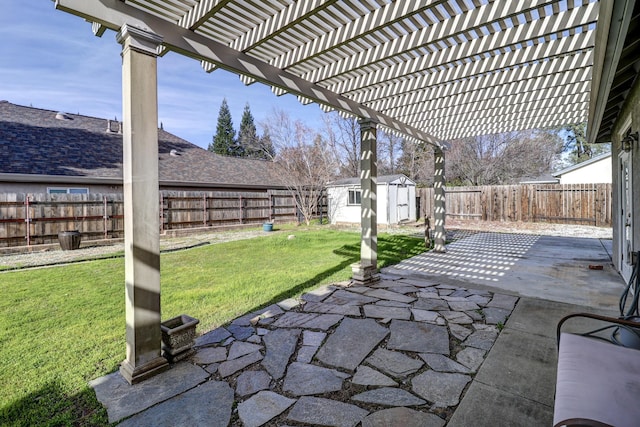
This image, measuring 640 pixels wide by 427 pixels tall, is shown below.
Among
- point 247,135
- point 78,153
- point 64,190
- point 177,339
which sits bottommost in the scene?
point 177,339

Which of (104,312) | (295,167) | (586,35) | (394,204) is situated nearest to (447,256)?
(586,35)

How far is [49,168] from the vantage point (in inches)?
386

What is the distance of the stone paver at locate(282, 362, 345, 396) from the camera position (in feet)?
7.04

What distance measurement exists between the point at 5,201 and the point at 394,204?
13604mm

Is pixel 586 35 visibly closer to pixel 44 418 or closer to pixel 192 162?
pixel 44 418

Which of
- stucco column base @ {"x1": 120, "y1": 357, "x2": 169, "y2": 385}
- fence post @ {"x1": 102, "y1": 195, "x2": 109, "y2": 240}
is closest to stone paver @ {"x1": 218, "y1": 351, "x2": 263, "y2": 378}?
stucco column base @ {"x1": 120, "y1": 357, "x2": 169, "y2": 385}

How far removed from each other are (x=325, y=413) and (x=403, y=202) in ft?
47.3

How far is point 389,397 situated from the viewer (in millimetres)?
2059

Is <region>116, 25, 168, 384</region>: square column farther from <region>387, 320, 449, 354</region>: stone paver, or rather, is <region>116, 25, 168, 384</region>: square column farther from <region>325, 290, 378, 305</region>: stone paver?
<region>325, 290, 378, 305</region>: stone paver

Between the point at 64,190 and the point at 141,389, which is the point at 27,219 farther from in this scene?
the point at 141,389

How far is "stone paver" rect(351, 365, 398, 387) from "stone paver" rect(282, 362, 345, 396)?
116mm

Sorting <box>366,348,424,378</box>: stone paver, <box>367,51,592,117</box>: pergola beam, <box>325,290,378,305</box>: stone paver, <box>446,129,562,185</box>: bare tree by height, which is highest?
<box>446,129,562,185</box>: bare tree

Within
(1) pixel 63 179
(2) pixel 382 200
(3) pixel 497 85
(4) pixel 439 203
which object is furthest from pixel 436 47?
(2) pixel 382 200

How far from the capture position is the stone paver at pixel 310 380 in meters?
2.15
